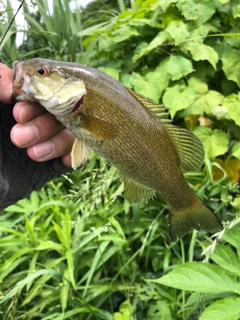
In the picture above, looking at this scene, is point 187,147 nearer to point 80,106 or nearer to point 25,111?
point 80,106

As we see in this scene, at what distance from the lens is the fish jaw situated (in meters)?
0.88

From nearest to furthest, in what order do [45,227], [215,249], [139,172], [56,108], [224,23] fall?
[56,108], [139,172], [215,249], [45,227], [224,23]

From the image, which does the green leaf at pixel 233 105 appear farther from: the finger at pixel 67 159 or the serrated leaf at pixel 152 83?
the finger at pixel 67 159

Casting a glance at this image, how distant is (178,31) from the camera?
2.14 m

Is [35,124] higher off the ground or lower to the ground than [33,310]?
higher

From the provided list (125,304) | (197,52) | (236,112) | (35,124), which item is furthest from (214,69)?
(35,124)

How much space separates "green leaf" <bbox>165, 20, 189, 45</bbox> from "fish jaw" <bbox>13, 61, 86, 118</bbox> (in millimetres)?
1382

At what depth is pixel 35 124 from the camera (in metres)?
0.95

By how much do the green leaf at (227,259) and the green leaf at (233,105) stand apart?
920 mm

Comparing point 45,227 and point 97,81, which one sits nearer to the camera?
point 97,81

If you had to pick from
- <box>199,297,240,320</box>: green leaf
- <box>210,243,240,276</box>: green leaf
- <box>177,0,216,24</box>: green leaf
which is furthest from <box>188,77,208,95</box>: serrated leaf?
<box>199,297,240,320</box>: green leaf

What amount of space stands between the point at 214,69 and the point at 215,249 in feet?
4.05

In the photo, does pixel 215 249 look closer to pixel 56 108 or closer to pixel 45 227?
pixel 56 108

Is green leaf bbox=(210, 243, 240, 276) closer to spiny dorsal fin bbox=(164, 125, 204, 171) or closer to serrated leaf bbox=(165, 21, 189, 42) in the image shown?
spiny dorsal fin bbox=(164, 125, 204, 171)
